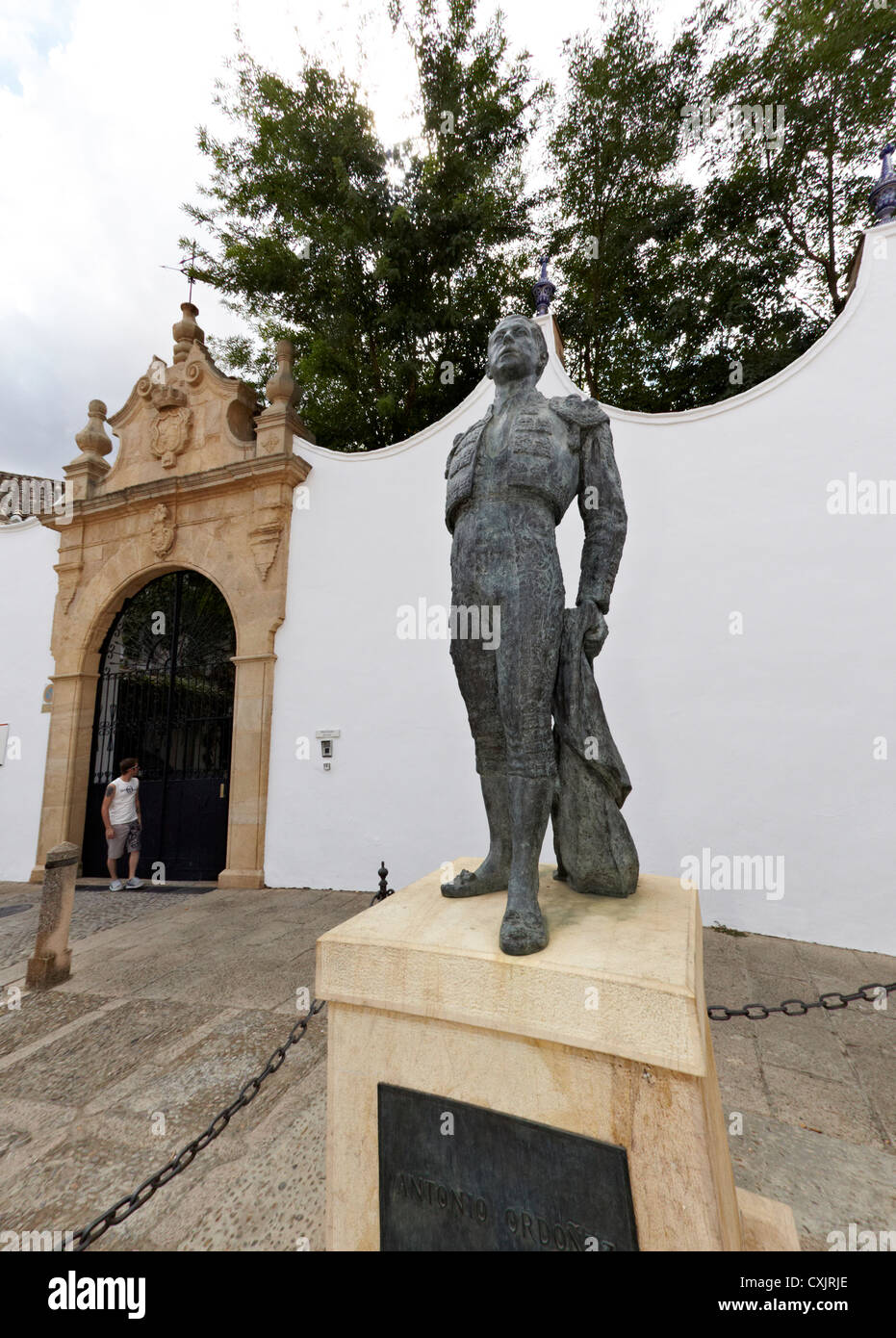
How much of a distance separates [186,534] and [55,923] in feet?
16.8

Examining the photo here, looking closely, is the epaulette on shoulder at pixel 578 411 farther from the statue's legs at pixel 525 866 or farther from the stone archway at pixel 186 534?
the stone archway at pixel 186 534

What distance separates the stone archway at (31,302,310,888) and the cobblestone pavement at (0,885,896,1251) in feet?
9.78

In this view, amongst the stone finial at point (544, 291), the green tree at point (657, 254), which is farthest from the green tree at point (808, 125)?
the stone finial at point (544, 291)

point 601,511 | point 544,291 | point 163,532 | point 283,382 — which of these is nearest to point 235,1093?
point 601,511

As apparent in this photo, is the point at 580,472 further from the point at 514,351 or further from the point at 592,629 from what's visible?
the point at 592,629

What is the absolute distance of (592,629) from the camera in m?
1.93

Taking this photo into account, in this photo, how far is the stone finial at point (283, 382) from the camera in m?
7.20

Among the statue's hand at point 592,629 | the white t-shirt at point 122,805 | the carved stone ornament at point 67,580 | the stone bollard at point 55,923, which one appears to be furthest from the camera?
the carved stone ornament at point 67,580

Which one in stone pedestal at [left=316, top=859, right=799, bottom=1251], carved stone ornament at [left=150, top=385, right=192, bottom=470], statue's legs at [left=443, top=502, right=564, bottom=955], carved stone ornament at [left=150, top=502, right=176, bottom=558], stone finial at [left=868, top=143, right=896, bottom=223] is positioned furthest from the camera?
carved stone ornament at [left=150, top=385, right=192, bottom=470]

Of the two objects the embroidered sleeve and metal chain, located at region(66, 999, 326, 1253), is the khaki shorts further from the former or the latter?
the embroidered sleeve

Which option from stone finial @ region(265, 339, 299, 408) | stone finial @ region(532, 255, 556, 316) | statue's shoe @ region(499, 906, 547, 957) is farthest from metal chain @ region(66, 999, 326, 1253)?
stone finial @ region(265, 339, 299, 408)

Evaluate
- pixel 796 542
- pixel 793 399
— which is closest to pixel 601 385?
pixel 793 399

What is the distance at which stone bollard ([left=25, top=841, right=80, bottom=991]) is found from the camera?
3.70 m

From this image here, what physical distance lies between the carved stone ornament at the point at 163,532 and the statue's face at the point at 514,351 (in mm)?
6614
